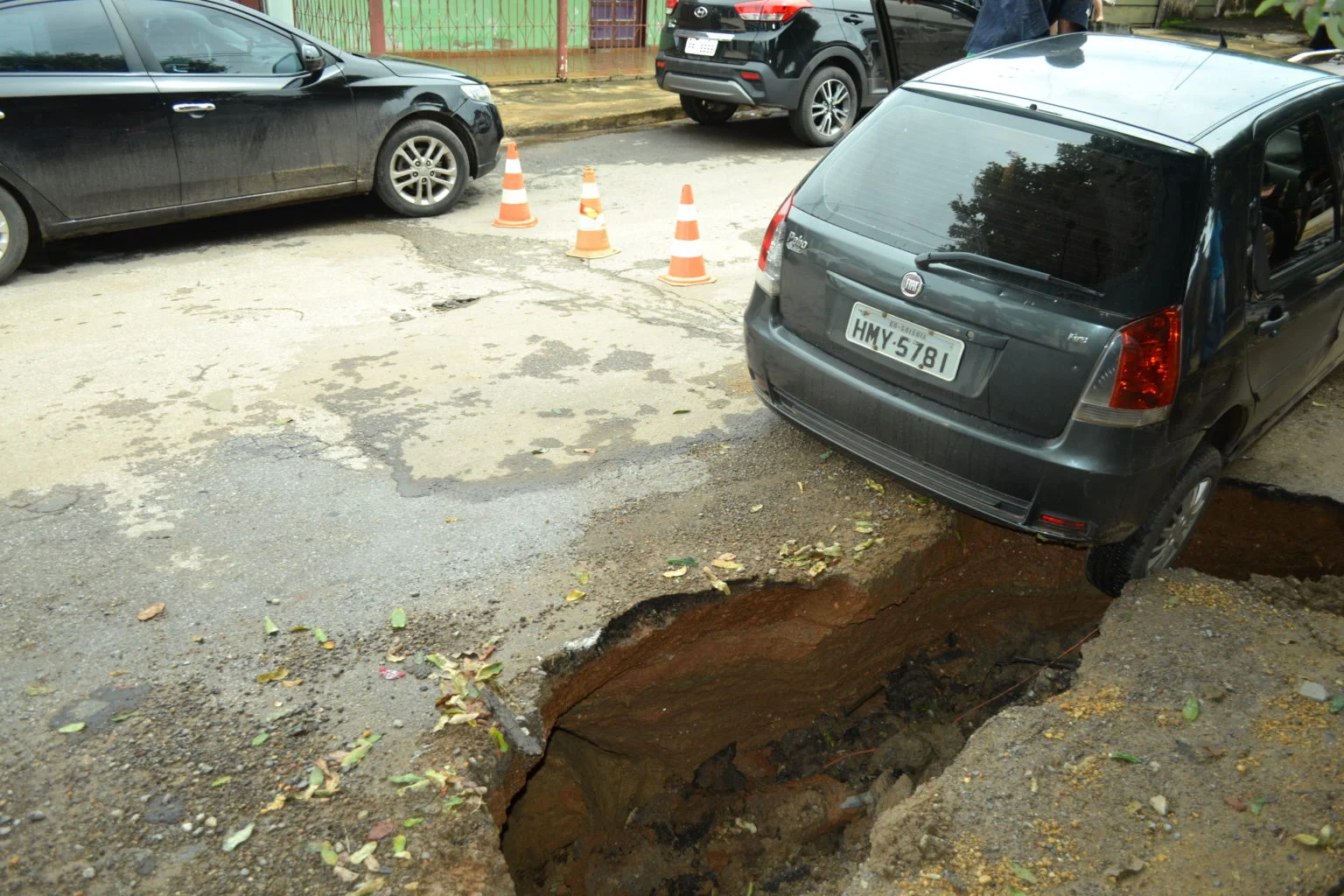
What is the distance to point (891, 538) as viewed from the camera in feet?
14.1

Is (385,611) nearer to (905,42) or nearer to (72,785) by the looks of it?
(72,785)

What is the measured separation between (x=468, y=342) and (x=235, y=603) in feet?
8.56

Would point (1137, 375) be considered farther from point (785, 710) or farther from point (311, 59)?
point (311, 59)

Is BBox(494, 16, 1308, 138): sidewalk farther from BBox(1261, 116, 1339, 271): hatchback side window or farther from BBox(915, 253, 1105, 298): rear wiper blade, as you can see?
BBox(915, 253, 1105, 298): rear wiper blade

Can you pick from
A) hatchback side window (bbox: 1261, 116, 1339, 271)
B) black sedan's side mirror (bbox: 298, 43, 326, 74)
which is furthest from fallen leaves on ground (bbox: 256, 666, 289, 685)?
black sedan's side mirror (bbox: 298, 43, 326, 74)

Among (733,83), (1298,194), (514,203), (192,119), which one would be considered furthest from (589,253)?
(1298,194)

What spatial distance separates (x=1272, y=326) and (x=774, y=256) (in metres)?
1.86

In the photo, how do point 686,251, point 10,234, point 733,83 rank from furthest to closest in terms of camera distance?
point 733,83, point 686,251, point 10,234

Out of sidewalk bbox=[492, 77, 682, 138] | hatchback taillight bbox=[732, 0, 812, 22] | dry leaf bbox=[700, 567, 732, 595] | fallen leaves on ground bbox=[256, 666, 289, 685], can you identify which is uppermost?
hatchback taillight bbox=[732, 0, 812, 22]

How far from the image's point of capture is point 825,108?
1113 cm

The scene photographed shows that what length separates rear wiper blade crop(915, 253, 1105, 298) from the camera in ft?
11.8

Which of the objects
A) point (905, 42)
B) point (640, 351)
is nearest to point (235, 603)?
point (640, 351)

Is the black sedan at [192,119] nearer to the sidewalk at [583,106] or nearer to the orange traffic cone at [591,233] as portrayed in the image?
the orange traffic cone at [591,233]

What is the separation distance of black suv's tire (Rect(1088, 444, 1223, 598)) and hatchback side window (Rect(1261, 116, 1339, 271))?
2.57ft
